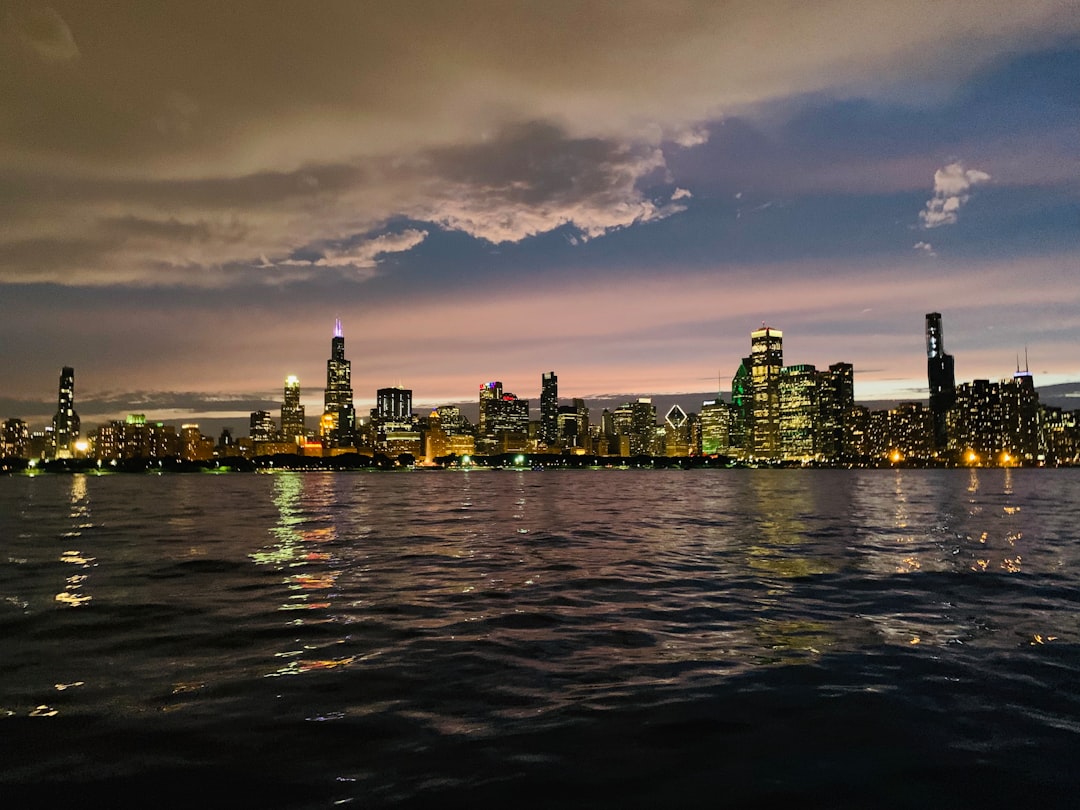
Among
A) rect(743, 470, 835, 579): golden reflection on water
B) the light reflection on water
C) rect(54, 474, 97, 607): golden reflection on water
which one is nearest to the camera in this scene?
the light reflection on water

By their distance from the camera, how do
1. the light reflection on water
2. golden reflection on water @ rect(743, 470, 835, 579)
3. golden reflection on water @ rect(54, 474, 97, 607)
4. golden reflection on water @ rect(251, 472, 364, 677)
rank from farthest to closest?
1. golden reflection on water @ rect(743, 470, 835, 579)
2. golden reflection on water @ rect(54, 474, 97, 607)
3. golden reflection on water @ rect(251, 472, 364, 677)
4. the light reflection on water

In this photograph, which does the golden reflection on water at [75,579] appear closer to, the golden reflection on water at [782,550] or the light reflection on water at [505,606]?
the light reflection on water at [505,606]

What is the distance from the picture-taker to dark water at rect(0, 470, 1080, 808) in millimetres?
9336

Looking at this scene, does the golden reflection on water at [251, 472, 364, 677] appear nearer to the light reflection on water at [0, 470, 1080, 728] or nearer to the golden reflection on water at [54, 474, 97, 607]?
the light reflection on water at [0, 470, 1080, 728]

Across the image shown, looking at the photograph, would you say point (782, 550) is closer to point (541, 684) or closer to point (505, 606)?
point (505, 606)

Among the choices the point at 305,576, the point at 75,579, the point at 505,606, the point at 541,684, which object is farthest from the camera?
the point at 305,576

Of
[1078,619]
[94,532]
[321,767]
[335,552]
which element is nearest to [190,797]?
[321,767]

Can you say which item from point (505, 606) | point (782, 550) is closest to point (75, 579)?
point (505, 606)

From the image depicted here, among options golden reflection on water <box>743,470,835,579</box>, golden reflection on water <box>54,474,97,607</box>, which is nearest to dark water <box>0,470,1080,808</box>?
golden reflection on water <box>54,474,97,607</box>

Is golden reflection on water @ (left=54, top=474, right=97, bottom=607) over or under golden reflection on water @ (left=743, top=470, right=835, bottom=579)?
over

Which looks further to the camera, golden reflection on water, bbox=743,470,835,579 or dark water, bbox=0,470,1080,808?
golden reflection on water, bbox=743,470,835,579

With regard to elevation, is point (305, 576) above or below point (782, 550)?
above

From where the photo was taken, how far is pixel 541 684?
13.6 meters

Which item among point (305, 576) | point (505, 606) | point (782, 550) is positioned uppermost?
point (505, 606)
